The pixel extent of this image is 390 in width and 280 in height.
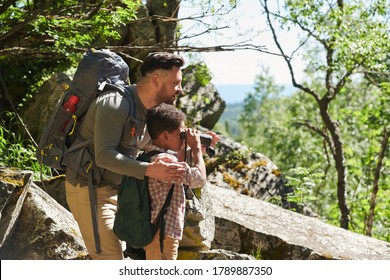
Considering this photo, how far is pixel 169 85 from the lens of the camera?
15.1 feet

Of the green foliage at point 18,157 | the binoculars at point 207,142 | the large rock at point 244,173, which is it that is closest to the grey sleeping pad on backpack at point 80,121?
the binoculars at point 207,142

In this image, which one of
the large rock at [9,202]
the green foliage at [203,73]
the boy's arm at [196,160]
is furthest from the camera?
the green foliage at [203,73]

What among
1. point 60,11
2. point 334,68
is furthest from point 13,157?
point 334,68

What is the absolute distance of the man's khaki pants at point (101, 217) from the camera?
473cm

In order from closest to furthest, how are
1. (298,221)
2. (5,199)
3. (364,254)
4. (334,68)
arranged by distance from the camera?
(5,199)
(364,254)
(298,221)
(334,68)

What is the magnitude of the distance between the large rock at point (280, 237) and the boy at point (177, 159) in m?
3.47

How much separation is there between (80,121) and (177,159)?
0.78m

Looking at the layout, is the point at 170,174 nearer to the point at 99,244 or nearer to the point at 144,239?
the point at 144,239

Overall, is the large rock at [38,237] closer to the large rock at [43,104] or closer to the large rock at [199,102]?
the large rock at [43,104]

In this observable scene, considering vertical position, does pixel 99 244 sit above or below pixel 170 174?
below

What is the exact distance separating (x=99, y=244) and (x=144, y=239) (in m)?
0.38

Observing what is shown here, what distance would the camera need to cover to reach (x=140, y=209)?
4.55 metres

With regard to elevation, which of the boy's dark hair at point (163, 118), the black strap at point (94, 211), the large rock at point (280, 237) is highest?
the boy's dark hair at point (163, 118)

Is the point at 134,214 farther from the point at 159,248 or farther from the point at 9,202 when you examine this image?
the point at 9,202
